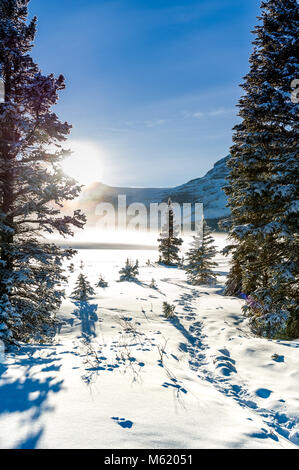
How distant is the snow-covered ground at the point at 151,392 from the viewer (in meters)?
2.78

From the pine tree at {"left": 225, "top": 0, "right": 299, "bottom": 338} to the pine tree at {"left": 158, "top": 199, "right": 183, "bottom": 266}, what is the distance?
1038 inches

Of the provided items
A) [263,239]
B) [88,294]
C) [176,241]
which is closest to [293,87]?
[263,239]

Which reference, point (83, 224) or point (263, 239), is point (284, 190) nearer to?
point (263, 239)

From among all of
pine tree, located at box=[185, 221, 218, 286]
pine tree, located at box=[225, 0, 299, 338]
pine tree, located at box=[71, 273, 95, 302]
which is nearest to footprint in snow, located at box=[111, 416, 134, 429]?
pine tree, located at box=[225, 0, 299, 338]

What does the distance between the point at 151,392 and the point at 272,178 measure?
7546 millimetres

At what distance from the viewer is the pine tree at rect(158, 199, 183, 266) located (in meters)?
35.7

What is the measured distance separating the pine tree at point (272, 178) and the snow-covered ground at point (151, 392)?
1.77 m

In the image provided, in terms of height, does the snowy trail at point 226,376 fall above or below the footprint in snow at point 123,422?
below

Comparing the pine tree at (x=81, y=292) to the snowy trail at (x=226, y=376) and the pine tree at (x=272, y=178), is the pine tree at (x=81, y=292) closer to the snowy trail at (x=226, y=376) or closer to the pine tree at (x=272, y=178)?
the snowy trail at (x=226, y=376)

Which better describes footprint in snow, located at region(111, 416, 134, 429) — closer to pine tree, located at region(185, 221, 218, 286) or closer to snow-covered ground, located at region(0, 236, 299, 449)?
snow-covered ground, located at region(0, 236, 299, 449)
